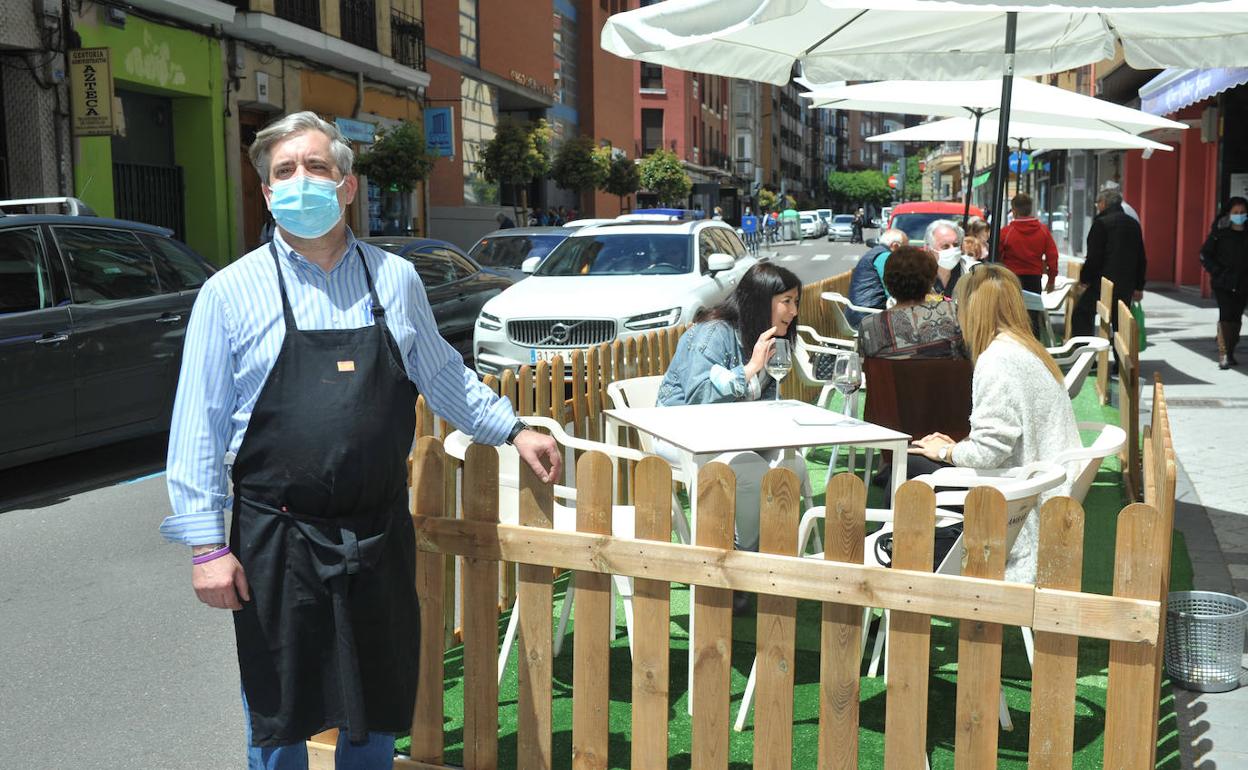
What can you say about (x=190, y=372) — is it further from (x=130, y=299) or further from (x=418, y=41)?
(x=418, y=41)

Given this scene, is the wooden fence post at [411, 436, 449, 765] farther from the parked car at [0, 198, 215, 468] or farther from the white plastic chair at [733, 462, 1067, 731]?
the parked car at [0, 198, 215, 468]

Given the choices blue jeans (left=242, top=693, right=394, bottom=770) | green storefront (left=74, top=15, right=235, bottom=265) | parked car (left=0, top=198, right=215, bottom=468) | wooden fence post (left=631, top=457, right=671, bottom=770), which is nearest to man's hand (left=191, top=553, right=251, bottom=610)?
blue jeans (left=242, top=693, right=394, bottom=770)

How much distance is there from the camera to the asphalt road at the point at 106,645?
424 centimetres

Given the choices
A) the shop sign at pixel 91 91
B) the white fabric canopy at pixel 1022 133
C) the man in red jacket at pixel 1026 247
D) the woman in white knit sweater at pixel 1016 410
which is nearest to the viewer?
the woman in white knit sweater at pixel 1016 410

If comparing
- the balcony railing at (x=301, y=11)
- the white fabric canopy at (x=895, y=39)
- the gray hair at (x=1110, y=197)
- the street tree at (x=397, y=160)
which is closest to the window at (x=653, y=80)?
the street tree at (x=397, y=160)

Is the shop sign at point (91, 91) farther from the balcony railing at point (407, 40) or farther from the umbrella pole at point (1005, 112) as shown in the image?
the umbrella pole at point (1005, 112)

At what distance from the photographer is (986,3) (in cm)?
525

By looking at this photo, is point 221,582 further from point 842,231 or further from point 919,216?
point 842,231

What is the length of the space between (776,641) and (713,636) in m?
0.16

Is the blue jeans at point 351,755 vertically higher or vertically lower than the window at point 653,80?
lower

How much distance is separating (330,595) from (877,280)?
8.19 metres

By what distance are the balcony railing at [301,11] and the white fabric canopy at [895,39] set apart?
16.9m

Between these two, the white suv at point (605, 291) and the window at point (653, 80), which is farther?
the window at point (653, 80)

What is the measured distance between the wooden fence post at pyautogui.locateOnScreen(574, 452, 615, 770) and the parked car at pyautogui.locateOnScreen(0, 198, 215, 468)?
4.85 meters
